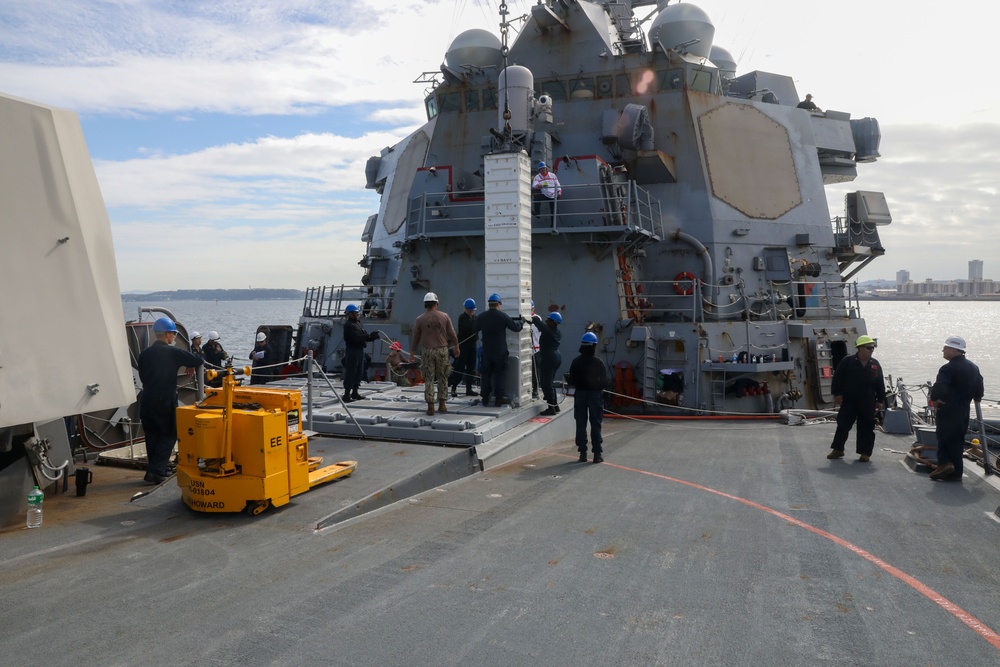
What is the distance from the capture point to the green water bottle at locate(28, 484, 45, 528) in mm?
5453

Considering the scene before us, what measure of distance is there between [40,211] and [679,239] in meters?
12.4

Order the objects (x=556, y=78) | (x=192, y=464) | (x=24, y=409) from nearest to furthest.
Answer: (x=24, y=409) → (x=192, y=464) → (x=556, y=78)

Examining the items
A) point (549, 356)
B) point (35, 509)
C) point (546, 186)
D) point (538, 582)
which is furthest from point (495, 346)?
point (35, 509)

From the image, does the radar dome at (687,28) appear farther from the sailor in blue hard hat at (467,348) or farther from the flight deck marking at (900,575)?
the flight deck marking at (900,575)

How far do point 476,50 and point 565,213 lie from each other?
21.1ft

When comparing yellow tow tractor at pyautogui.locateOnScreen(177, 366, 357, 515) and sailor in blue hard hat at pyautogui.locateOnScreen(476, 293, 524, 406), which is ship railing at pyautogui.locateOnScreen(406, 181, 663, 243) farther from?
yellow tow tractor at pyautogui.locateOnScreen(177, 366, 357, 515)

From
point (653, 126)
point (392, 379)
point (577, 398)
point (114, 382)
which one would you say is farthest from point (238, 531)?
point (653, 126)

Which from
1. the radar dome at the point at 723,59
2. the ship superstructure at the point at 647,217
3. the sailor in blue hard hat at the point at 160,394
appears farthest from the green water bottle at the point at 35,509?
the radar dome at the point at 723,59

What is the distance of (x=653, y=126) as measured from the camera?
646 inches

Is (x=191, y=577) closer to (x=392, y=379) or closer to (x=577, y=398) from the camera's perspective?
(x=577, y=398)

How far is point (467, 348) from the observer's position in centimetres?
1111

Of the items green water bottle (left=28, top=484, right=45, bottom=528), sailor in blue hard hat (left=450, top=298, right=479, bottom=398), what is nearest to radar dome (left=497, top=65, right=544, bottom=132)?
sailor in blue hard hat (left=450, top=298, right=479, bottom=398)

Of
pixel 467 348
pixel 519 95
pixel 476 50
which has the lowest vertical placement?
pixel 467 348

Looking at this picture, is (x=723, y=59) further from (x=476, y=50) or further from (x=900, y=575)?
(x=900, y=575)
